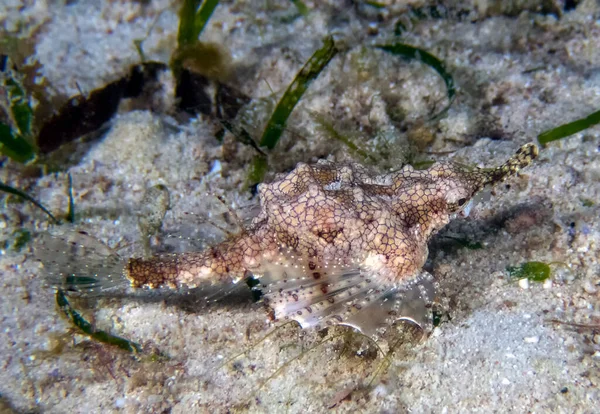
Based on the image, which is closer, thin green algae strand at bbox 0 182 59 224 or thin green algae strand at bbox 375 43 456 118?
thin green algae strand at bbox 0 182 59 224

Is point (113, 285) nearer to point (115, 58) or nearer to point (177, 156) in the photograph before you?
point (177, 156)

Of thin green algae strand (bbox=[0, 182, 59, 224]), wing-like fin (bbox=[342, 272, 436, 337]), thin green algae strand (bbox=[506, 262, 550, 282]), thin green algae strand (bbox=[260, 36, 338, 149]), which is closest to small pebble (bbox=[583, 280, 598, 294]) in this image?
thin green algae strand (bbox=[506, 262, 550, 282])

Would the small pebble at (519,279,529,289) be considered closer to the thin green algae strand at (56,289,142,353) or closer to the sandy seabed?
the sandy seabed

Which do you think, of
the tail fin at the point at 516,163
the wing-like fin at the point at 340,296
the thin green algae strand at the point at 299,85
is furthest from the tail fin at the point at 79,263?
the tail fin at the point at 516,163

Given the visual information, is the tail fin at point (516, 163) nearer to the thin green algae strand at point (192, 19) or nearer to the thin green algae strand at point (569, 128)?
the thin green algae strand at point (569, 128)

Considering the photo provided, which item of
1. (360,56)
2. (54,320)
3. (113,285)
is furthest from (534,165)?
(54,320)

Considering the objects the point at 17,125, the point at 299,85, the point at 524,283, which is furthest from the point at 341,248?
the point at 17,125

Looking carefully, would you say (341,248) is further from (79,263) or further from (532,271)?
(79,263)
